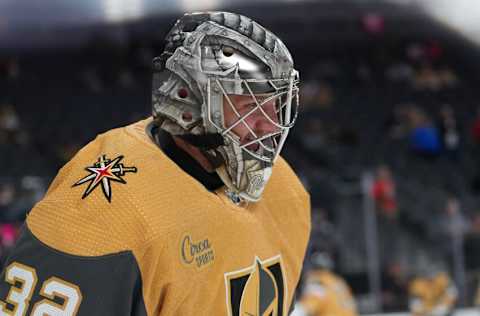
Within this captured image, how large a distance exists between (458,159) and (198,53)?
7565mm

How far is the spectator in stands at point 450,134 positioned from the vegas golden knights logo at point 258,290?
722 cm

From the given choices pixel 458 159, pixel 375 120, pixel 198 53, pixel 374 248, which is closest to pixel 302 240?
pixel 198 53

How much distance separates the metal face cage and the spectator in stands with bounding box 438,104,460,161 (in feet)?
24.2

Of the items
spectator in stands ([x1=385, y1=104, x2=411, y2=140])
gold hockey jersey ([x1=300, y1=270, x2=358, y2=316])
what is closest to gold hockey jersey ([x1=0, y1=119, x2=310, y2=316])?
gold hockey jersey ([x1=300, y1=270, x2=358, y2=316])

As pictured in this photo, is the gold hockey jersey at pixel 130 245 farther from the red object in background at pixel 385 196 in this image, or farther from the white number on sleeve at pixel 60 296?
the red object in background at pixel 385 196

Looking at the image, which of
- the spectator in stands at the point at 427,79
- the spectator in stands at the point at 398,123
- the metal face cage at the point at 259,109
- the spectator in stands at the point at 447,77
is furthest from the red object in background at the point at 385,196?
the metal face cage at the point at 259,109

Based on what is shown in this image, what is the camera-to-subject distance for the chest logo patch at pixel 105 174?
5.11 feet

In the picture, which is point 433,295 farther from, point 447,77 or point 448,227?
point 447,77

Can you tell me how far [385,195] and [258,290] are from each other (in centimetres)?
545

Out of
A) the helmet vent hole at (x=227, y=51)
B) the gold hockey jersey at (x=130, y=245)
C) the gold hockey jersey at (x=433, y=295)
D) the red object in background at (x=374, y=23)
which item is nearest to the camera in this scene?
the gold hockey jersey at (x=130, y=245)

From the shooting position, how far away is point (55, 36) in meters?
8.19

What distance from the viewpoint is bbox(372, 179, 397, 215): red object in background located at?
6902mm

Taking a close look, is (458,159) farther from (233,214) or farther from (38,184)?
(233,214)

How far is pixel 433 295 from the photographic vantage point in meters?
6.52
